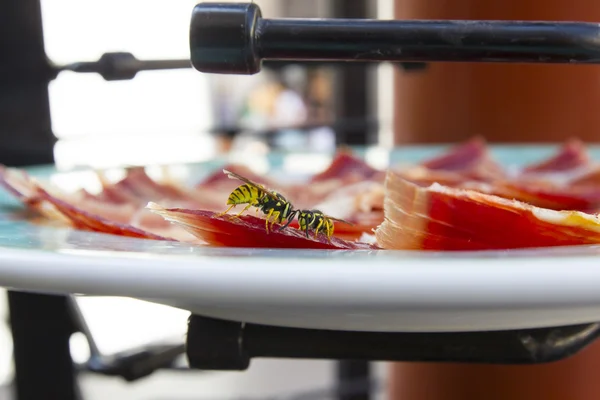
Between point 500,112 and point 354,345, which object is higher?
point 500,112

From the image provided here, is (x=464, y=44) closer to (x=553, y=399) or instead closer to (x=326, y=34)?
(x=326, y=34)

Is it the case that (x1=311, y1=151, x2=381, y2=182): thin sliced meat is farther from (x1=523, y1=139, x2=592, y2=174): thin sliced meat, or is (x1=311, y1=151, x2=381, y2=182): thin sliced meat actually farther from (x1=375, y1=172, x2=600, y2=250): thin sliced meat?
(x1=375, y1=172, x2=600, y2=250): thin sliced meat

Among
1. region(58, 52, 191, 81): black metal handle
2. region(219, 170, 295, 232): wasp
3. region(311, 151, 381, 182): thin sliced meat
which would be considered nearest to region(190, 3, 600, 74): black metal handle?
region(219, 170, 295, 232): wasp

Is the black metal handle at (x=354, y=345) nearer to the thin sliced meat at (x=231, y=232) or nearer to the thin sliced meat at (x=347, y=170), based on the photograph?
the thin sliced meat at (x=231, y=232)

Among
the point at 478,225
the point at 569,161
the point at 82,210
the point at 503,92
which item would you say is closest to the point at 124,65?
the point at 82,210

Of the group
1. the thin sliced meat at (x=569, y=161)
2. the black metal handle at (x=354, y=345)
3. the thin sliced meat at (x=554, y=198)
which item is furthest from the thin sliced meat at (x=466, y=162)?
the black metal handle at (x=354, y=345)

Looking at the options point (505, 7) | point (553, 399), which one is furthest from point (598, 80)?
point (553, 399)

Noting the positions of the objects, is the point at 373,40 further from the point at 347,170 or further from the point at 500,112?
the point at 500,112
